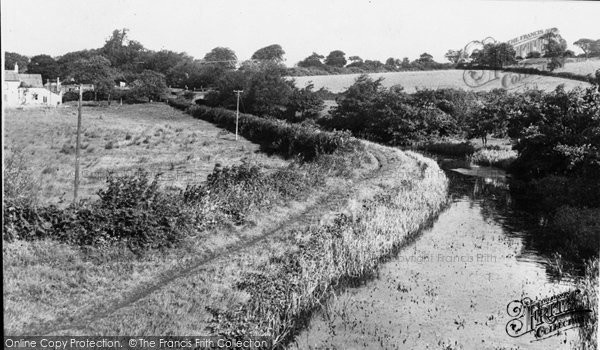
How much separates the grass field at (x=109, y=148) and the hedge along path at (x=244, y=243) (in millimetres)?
7746

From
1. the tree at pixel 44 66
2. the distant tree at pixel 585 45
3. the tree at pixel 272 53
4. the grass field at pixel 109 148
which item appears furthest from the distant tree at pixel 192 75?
the distant tree at pixel 585 45

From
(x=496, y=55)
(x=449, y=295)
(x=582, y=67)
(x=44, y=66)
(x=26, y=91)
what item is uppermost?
(x=496, y=55)

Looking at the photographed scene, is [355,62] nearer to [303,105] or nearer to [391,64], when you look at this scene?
[391,64]

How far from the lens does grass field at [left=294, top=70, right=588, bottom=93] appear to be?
71188 millimetres

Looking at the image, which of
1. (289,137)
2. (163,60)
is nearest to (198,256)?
(289,137)

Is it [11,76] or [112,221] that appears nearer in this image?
[112,221]

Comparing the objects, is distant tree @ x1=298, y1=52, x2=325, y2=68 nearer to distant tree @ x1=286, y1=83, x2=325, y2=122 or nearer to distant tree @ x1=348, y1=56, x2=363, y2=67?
distant tree @ x1=348, y1=56, x2=363, y2=67

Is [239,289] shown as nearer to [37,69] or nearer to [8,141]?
[8,141]

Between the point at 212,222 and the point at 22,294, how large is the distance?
23.9ft

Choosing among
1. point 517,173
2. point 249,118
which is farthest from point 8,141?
point 517,173

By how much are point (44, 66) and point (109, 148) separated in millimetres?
9735

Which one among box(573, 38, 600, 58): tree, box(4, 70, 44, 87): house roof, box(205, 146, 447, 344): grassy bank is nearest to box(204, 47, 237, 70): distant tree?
box(4, 70, 44, 87): house roof

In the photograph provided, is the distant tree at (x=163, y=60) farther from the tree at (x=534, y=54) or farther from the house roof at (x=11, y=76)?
the tree at (x=534, y=54)

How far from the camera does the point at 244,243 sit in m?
17.8
